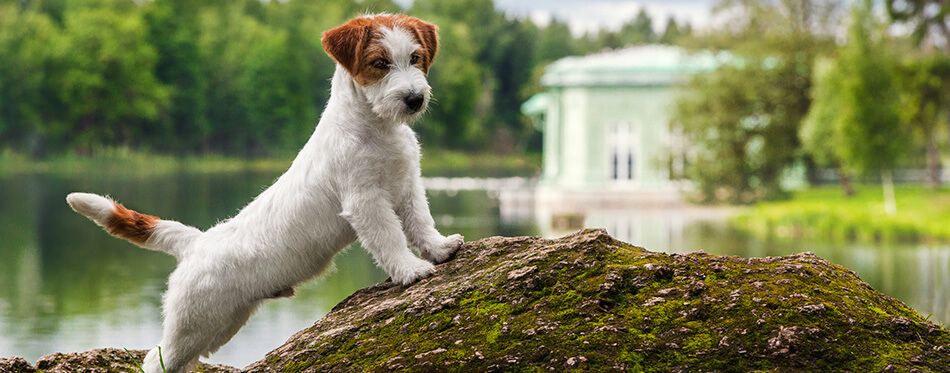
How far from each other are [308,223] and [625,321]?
47.3 inches

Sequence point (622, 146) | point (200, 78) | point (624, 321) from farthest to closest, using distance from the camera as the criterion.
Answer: point (200, 78) → point (622, 146) → point (624, 321)

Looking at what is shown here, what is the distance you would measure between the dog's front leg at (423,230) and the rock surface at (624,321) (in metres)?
0.19

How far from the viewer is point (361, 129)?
13.9 feet

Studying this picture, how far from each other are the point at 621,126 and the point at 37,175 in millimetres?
40288

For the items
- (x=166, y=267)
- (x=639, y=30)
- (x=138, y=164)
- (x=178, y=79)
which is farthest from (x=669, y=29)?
(x=166, y=267)

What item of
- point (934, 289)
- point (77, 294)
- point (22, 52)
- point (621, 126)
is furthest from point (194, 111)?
point (934, 289)

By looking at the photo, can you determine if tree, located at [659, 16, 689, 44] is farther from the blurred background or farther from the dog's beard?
the dog's beard

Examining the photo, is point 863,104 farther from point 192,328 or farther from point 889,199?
point 192,328

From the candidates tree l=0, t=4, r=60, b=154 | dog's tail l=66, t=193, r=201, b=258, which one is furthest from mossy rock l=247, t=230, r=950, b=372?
tree l=0, t=4, r=60, b=154

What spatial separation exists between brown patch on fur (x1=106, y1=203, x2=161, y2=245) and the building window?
123ft

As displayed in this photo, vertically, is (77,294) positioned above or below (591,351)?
below

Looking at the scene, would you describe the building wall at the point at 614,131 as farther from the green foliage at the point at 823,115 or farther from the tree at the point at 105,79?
the tree at the point at 105,79

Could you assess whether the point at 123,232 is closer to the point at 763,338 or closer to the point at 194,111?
the point at 763,338

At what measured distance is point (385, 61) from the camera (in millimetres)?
4055
